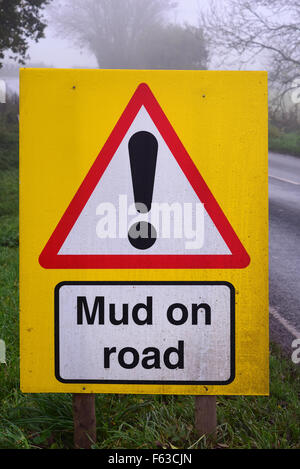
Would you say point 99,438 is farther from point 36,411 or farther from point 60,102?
point 60,102

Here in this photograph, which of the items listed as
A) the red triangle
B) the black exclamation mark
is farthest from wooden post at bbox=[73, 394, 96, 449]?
the black exclamation mark

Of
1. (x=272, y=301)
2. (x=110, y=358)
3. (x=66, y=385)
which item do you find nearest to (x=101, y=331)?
(x=110, y=358)

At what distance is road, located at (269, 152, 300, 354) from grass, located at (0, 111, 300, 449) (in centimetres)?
118

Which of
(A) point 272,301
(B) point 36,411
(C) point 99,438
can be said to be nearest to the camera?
(C) point 99,438

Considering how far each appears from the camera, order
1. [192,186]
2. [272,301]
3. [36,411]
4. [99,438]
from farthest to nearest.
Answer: [272,301]
[36,411]
[99,438]
[192,186]

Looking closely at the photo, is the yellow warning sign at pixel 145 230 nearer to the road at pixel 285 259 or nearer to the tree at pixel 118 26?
the road at pixel 285 259

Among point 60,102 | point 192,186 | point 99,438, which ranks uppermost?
point 60,102

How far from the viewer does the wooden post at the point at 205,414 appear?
76.5 inches

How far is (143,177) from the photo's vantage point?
1793 mm

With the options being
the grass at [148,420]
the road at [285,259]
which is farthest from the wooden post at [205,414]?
the road at [285,259]

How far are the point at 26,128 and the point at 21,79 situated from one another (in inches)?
7.0

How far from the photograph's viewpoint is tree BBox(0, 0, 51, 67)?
1497 centimetres

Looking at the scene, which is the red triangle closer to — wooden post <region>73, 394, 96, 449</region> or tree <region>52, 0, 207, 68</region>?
wooden post <region>73, 394, 96, 449</region>

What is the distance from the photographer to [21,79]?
6.00 ft
